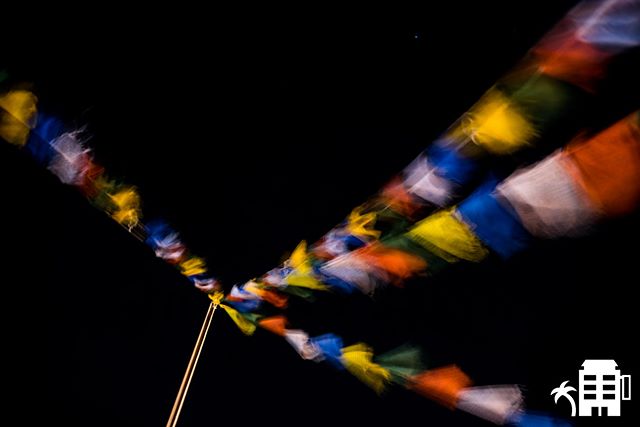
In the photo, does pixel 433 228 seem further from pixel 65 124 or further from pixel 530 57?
pixel 65 124

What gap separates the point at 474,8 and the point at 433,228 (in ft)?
2.62

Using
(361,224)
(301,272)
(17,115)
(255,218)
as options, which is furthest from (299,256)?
(17,115)

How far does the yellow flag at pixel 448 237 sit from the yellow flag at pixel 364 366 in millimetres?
1050

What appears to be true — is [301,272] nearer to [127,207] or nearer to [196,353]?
[196,353]

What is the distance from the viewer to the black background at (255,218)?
1312mm

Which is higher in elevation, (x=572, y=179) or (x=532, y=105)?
(x=532, y=105)

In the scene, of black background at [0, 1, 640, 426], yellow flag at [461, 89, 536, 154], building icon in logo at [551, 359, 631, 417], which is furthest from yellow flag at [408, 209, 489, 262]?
building icon in logo at [551, 359, 631, 417]

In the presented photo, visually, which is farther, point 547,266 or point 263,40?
point 547,266

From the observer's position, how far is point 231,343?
2166 mm

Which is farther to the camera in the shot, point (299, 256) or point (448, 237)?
point (299, 256)

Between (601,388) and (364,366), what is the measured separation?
121 cm

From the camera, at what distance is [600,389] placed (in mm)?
1658

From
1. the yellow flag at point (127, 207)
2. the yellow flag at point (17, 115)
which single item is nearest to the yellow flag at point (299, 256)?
the yellow flag at point (127, 207)

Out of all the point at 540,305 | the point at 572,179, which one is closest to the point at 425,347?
the point at 540,305
